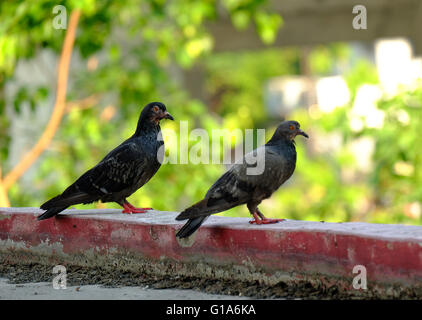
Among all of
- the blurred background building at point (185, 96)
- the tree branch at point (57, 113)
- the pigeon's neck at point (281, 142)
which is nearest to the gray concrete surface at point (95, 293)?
the pigeon's neck at point (281, 142)

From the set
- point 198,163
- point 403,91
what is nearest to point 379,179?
point 403,91

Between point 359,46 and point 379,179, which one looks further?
point 359,46

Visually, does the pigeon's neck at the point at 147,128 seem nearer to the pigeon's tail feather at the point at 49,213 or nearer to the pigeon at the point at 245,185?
the pigeon's tail feather at the point at 49,213

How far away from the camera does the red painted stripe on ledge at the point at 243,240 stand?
3.11 meters

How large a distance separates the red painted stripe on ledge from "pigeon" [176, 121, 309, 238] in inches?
5.9


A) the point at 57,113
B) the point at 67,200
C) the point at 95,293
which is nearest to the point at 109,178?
the point at 67,200

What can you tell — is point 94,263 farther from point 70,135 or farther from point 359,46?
point 359,46

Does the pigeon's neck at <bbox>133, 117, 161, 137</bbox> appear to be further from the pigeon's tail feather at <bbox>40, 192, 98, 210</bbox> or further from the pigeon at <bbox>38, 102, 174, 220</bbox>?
the pigeon's tail feather at <bbox>40, 192, 98, 210</bbox>

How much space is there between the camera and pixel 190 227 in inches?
143

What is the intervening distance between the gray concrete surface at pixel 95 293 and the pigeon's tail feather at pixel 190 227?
0.27 m

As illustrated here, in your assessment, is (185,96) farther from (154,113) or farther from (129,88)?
(154,113)

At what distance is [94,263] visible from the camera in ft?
13.9

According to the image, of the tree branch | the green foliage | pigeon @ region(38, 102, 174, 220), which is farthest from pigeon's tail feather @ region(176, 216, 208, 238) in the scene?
the tree branch
